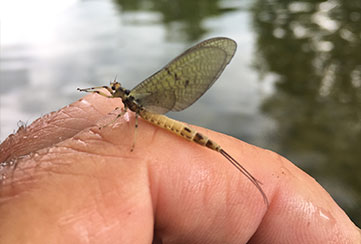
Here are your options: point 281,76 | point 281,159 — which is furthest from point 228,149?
point 281,76

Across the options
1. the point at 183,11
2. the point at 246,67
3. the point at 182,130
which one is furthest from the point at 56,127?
the point at 183,11

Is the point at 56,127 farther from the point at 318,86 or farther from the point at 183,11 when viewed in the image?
the point at 183,11

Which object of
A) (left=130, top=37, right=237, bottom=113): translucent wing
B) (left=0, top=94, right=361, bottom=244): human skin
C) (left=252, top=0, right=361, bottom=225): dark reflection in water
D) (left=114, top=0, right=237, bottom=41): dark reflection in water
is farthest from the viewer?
(left=114, top=0, right=237, bottom=41): dark reflection in water

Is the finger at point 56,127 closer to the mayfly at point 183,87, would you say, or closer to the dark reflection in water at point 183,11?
the mayfly at point 183,87

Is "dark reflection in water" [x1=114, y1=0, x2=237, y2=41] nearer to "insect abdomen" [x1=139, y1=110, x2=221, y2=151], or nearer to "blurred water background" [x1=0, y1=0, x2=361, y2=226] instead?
"blurred water background" [x1=0, y1=0, x2=361, y2=226]

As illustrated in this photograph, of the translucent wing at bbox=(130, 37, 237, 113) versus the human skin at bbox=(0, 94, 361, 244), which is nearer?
the human skin at bbox=(0, 94, 361, 244)

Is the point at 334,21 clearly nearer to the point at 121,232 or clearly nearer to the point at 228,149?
the point at 228,149

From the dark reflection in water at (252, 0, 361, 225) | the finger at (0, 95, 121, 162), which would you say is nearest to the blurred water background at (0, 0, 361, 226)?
the dark reflection in water at (252, 0, 361, 225)
